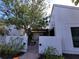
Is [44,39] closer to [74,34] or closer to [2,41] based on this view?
[74,34]

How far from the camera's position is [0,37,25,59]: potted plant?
1087cm

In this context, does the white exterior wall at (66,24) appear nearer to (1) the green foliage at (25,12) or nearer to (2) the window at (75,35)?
(2) the window at (75,35)

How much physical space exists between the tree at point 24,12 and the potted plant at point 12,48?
977cm

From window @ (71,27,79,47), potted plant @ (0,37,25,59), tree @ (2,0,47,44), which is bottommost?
potted plant @ (0,37,25,59)

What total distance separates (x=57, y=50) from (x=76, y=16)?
3.29 meters

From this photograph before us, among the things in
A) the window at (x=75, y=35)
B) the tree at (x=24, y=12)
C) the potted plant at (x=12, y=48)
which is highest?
the tree at (x=24, y=12)

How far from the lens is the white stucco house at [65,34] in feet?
38.5

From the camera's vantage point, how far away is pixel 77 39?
39.0 ft

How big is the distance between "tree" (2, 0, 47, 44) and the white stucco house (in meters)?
10.2

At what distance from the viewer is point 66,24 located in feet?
39.8

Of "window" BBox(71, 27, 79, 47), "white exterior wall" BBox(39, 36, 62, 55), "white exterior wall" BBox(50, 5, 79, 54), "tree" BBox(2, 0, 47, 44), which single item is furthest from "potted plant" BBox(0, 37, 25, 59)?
"tree" BBox(2, 0, 47, 44)

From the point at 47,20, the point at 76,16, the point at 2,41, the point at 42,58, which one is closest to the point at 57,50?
the point at 42,58

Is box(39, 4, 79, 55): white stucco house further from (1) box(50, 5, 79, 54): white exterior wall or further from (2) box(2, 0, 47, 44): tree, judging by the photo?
(2) box(2, 0, 47, 44): tree

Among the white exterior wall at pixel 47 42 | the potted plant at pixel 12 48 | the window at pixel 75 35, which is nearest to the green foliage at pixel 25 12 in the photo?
the potted plant at pixel 12 48
